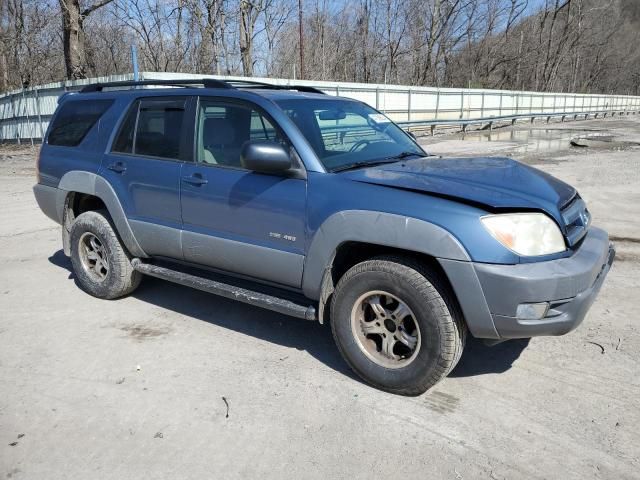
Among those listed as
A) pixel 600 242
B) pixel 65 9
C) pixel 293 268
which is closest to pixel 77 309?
pixel 293 268

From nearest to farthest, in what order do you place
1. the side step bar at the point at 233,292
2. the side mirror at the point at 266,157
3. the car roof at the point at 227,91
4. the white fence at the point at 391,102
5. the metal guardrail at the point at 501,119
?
the side mirror at the point at 266,157 → the side step bar at the point at 233,292 → the car roof at the point at 227,91 → the white fence at the point at 391,102 → the metal guardrail at the point at 501,119

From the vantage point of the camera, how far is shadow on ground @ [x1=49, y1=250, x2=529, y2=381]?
141 inches

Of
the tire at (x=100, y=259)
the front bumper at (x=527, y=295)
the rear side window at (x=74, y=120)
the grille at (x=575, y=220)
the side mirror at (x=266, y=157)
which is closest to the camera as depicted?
the front bumper at (x=527, y=295)

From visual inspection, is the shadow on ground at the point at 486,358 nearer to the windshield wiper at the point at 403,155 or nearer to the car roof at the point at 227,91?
the windshield wiper at the point at 403,155

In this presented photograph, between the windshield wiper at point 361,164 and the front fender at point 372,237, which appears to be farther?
the windshield wiper at point 361,164

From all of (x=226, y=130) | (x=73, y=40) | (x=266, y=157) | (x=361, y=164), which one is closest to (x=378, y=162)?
(x=361, y=164)

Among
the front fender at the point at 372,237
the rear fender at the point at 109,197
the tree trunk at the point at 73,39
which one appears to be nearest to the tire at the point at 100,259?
the rear fender at the point at 109,197

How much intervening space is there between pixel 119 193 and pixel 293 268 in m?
1.88

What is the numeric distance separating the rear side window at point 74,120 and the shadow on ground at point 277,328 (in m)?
1.42

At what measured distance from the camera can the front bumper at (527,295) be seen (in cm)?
274

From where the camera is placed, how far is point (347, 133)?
3875mm

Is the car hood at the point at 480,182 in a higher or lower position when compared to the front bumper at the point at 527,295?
higher

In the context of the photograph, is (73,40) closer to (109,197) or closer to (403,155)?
(109,197)

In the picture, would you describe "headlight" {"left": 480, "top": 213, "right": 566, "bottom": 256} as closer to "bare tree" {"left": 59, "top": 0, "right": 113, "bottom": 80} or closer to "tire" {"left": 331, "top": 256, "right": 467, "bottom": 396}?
"tire" {"left": 331, "top": 256, "right": 467, "bottom": 396}
